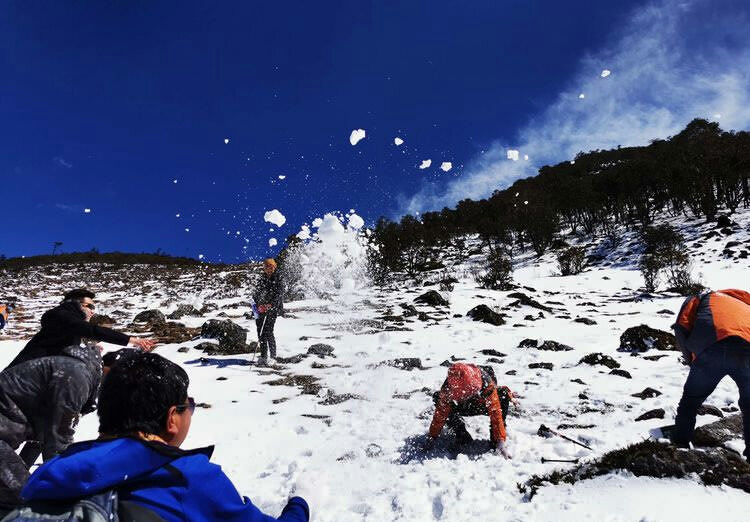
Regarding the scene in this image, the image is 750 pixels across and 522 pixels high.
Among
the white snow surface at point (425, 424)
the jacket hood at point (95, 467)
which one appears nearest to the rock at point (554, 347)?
the white snow surface at point (425, 424)

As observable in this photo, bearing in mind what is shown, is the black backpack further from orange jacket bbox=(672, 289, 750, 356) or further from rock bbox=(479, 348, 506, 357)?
rock bbox=(479, 348, 506, 357)

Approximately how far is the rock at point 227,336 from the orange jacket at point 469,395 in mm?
7458

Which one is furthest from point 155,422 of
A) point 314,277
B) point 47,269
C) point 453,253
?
point 47,269

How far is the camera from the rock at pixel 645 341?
9.72 m

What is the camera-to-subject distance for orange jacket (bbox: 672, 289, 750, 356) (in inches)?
151

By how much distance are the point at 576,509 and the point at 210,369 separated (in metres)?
7.98

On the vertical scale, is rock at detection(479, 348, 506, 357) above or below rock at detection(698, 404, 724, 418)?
above

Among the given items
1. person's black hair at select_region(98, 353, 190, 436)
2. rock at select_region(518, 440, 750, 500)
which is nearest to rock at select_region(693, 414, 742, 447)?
rock at select_region(518, 440, 750, 500)

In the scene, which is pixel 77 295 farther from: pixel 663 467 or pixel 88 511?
pixel 663 467

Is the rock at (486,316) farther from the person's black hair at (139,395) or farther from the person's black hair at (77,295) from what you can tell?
the person's black hair at (139,395)

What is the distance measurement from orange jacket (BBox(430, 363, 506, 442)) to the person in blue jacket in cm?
321

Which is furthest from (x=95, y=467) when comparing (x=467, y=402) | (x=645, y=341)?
(x=645, y=341)

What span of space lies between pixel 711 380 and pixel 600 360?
5.08m

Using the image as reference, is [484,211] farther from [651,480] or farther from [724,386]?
[651,480]
